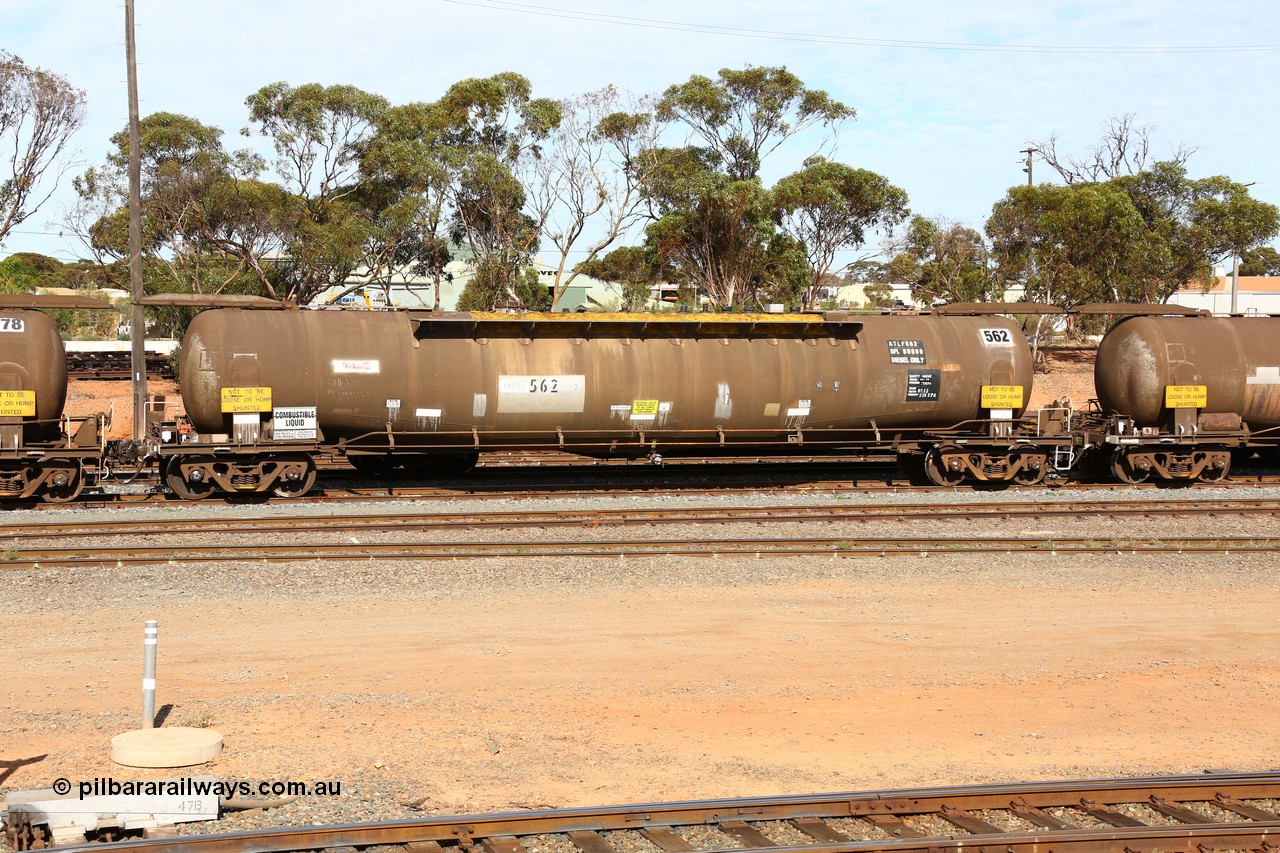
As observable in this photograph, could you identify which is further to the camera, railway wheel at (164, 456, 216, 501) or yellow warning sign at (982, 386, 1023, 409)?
yellow warning sign at (982, 386, 1023, 409)

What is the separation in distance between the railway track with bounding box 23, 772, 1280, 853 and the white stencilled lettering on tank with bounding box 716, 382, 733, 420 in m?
14.9

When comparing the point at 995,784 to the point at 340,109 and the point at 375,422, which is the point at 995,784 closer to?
the point at 375,422

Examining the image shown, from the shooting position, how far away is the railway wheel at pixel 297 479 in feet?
67.1

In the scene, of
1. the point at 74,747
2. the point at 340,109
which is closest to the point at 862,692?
the point at 74,747

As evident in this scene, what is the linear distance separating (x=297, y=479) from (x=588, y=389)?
5.73 metres

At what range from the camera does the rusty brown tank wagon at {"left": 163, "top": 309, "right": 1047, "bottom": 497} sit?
2002 cm

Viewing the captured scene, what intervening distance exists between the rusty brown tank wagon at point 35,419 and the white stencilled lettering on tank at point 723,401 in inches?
445

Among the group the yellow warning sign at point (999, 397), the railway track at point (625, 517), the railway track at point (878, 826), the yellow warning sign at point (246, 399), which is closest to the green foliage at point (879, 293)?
the yellow warning sign at point (999, 397)

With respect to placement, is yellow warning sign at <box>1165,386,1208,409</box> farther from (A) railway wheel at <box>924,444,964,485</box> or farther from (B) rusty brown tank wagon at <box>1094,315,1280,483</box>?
(A) railway wheel at <box>924,444,964,485</box>

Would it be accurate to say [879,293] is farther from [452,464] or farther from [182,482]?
[182,482]

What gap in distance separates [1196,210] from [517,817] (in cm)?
5333

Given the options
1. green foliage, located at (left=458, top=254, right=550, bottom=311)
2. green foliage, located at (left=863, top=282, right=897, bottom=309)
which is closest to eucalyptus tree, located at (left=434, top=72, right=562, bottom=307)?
green foliage, located at (left=458, top=254, right=550, bottom=311)

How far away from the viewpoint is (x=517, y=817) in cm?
670

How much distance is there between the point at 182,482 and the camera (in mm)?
20250
